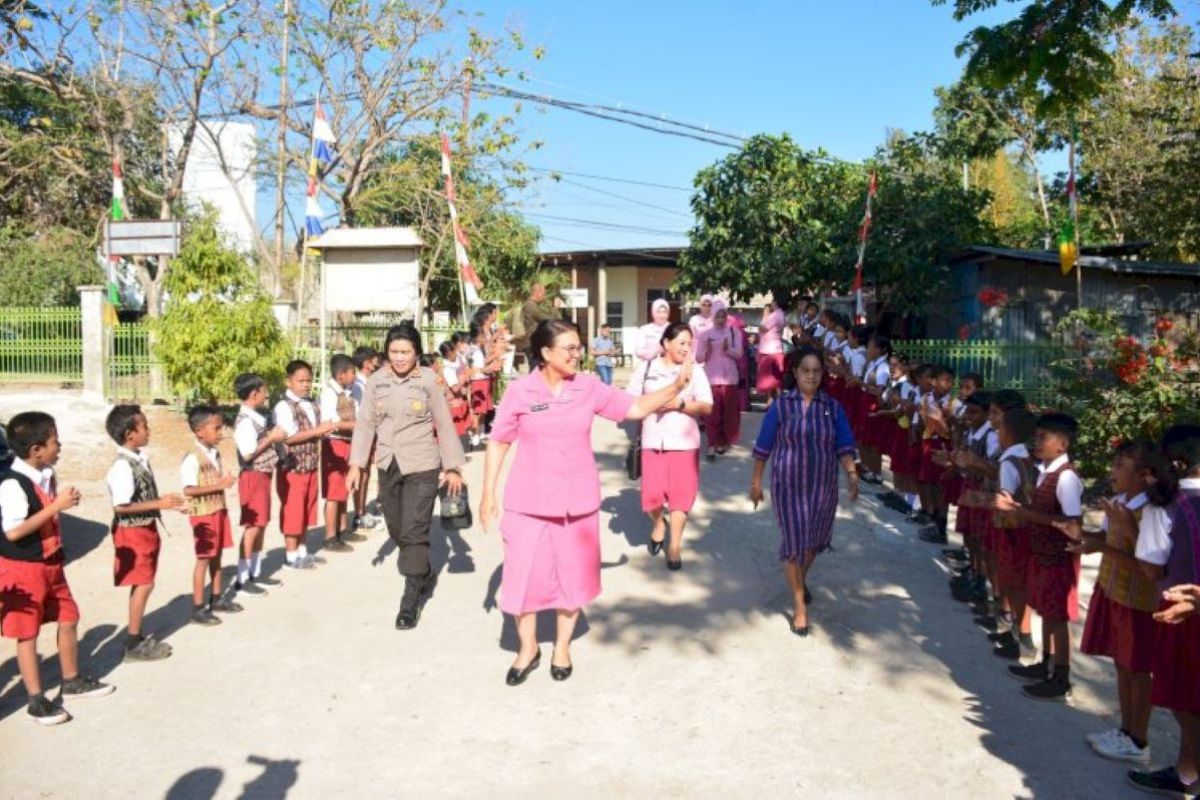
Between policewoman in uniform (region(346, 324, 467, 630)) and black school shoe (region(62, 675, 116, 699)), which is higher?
policewoman in uniform (region(346, 324, 467, 630))

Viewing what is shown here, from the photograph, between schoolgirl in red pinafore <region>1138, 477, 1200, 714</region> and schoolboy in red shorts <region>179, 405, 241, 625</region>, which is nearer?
schoolgirl in red pinafore <region>1138, 477, 1200, 714</region>

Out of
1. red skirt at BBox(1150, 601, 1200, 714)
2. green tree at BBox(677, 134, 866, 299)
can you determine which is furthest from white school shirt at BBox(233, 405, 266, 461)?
green tree at BBox(677, 134, 866, 299)

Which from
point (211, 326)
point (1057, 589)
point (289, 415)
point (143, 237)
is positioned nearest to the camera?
point (1057, 589)

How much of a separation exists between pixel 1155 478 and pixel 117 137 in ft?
68.4

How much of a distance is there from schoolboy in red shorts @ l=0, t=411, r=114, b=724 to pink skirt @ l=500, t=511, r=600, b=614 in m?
2.13

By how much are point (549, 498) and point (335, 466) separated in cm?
319

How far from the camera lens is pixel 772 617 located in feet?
20.9

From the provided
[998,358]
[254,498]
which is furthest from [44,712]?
[998,358]

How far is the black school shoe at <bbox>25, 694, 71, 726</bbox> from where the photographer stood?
477cm

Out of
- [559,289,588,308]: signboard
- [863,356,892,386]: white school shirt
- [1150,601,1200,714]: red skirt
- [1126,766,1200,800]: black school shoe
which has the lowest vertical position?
[1126,766,1200,800]: black school shoe

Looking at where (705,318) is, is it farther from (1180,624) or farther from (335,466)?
(1180,624)

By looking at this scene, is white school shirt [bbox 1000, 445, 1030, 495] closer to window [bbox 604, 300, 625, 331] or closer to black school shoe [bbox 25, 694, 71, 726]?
black school shoe [bbox 25, 694, 71, 726]

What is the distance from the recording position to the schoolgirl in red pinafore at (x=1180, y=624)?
12.5ft

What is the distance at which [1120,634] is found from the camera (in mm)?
4281
